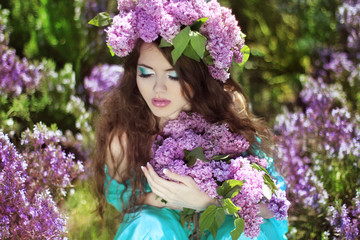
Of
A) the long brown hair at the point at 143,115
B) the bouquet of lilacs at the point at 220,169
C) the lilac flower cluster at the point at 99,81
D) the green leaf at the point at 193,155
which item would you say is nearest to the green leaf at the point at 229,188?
the bouquet of lilacs at the point at 220,169

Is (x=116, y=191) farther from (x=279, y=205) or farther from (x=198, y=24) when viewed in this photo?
(x=198, y=24)

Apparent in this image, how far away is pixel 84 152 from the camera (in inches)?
109

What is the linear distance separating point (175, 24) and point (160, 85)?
26 cm

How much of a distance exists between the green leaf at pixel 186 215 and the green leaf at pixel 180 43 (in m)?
0.67

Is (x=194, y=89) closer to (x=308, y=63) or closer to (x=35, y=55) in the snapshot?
(x=35, y=55)

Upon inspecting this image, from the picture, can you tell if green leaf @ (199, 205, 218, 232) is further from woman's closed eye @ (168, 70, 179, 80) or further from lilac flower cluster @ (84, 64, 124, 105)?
lilac flower cluster @ (84, 64, 124, 105)

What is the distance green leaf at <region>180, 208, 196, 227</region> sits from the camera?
202 centimetres

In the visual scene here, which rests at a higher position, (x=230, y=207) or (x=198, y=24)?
(x=198, y=24)

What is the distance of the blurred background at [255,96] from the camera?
2.30 m

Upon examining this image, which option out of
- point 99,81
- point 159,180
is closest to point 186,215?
point 159,180

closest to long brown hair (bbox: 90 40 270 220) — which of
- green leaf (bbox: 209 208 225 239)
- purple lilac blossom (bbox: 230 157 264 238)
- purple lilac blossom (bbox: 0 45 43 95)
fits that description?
purple lilac blossom (bbox: 230 157 264 238)

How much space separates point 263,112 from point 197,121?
1.77 meters

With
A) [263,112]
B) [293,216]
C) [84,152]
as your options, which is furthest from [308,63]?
[84,152]

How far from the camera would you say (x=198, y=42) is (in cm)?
176
